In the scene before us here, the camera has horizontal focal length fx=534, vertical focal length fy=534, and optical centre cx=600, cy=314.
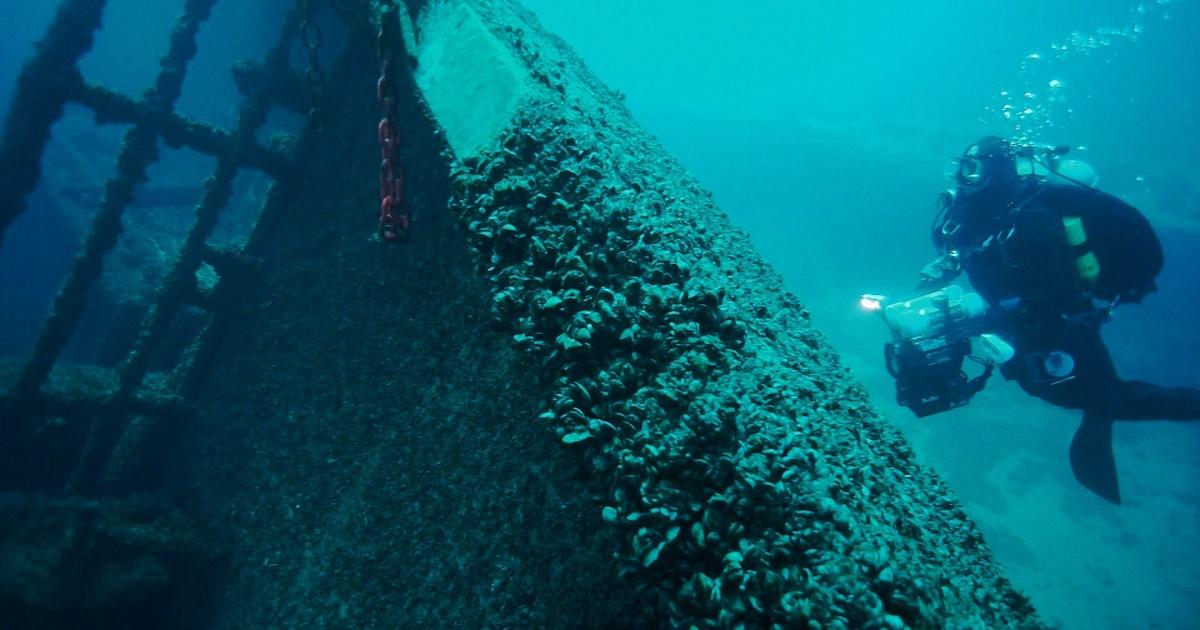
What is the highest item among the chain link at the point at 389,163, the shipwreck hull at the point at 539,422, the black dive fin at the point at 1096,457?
the black dive fin at the point at 1096,457

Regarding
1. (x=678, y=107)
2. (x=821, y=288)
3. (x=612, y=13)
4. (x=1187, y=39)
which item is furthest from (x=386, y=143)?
(x=612, y=13)

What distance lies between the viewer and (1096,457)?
299 inches

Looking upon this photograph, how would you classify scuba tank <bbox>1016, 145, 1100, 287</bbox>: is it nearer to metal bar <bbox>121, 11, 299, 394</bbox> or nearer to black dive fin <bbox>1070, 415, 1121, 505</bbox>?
black dive fin <bbox>1070, 415, 1121, 505</bbox>

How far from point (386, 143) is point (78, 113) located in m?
32.2

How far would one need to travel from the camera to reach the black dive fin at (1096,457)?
744 centimetres

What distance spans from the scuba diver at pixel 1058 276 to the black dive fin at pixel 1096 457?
1 centimetres

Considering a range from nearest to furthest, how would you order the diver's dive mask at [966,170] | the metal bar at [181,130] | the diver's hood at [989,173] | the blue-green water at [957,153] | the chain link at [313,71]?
the chain link at [313,71]
the metal bar at [181,130]
the diver's hood at [989,173]
the diver's dive mask at [966,170]
the blue-green water at [957,153]

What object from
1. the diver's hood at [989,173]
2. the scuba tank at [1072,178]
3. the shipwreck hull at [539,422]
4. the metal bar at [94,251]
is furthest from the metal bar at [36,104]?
the scuba tank at [1072,178]

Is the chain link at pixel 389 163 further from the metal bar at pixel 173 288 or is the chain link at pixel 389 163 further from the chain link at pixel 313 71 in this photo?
the metal bar at pixel 173 288

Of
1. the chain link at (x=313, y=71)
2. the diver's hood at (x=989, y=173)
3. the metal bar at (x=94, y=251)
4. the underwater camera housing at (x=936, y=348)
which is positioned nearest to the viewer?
the chain link at (x=313, y=71)

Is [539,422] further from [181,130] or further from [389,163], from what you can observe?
[181,130]

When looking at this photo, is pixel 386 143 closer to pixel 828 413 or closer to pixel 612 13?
pixel 828 413

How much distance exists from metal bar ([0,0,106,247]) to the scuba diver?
909cm

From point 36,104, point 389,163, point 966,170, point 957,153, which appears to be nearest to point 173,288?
point 36,104
